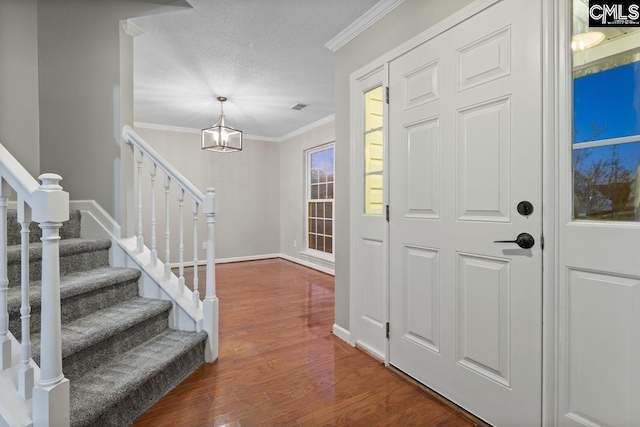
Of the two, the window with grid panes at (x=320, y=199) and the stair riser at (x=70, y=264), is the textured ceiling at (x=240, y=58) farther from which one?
the stair riser at (x=70, y=264)

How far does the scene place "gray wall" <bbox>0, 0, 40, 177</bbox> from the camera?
2.32 metres

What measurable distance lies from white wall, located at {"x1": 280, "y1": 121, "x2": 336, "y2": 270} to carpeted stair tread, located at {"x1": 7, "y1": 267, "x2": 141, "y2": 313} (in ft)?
11.6

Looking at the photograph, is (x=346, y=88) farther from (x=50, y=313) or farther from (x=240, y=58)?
(x=50, y=313)

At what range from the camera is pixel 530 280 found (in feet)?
4.65

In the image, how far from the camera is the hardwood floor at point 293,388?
63.6 inches

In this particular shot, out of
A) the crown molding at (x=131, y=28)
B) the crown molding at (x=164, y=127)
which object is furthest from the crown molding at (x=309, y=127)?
the crown molding at (x=131, y=28)

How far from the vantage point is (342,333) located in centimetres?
261

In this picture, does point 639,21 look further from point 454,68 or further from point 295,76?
point 295,76

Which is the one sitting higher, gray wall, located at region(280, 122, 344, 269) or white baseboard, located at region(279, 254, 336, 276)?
gray wall, located at region(280, 122, 344, 269)

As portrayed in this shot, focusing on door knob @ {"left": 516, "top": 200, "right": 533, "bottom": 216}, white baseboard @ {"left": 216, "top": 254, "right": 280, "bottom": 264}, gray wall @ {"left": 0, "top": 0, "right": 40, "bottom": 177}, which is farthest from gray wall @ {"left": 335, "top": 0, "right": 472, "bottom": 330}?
white baseboard @ {"left": 216, "top": 254, "right": 280, "bottom": 264}

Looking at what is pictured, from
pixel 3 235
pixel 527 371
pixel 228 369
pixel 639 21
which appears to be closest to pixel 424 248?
pixel 527 371

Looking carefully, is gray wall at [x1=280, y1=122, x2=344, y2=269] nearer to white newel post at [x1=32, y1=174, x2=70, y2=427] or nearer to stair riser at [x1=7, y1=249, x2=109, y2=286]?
stair riser at [x1=7, y1=249, x2=109, y2=286]

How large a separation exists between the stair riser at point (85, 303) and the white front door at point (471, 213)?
1.81 meters

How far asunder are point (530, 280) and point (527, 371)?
0.41 metres
